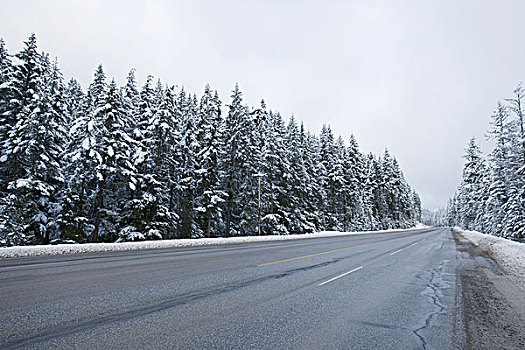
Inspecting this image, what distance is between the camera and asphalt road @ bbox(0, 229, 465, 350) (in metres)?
3.70

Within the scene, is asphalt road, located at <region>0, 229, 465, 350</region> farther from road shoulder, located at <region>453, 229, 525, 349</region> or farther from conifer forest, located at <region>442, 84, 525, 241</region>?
conifer forest, located at <region>442, 84, 525, 241</region>

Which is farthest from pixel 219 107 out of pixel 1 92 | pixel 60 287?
pixel 60 287

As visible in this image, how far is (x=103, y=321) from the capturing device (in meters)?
4.19

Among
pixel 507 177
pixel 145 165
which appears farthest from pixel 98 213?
pixel 507 177

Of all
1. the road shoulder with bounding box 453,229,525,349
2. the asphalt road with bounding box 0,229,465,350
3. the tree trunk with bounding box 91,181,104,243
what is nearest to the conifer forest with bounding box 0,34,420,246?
the tree trunk with bounding box 91,181,104,243

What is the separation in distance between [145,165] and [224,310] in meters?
26.0

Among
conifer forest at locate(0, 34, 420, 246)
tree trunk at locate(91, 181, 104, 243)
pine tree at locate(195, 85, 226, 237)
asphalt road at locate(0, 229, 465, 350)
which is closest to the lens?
asphalt road at locate(0, 229, 465, 350)

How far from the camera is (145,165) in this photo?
93.2ft

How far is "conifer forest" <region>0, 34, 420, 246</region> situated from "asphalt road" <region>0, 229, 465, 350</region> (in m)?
14.3

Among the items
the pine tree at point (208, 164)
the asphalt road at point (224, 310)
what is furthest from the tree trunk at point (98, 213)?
the asphalt road at point (224, 310)

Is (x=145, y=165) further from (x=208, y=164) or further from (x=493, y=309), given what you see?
(x=493, y=309)

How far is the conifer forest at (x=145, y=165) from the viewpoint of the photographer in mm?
22203

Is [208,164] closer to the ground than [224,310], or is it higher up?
higher up

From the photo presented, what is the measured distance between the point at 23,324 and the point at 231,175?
102 ft
